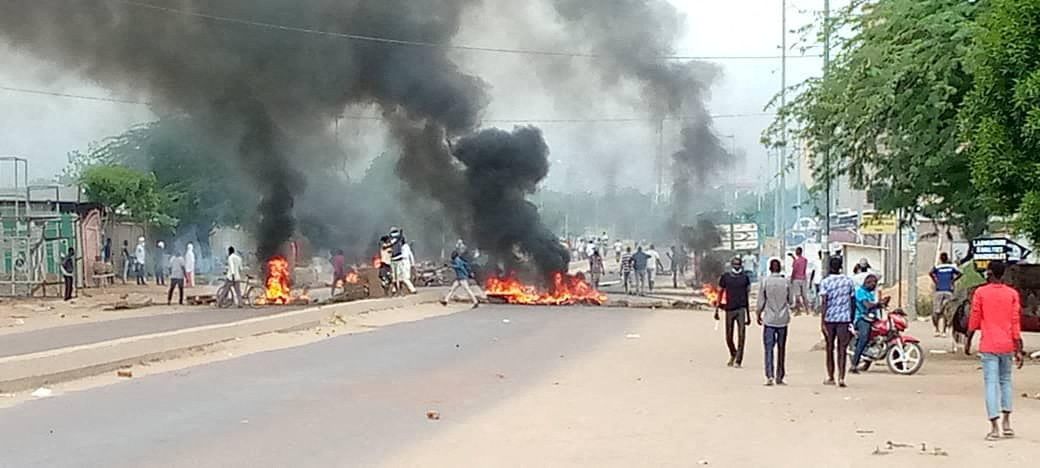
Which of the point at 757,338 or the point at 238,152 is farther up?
the point at 238,152

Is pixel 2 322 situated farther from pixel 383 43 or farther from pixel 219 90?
pixel 383 43

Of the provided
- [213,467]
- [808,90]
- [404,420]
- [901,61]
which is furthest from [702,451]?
[808,90]

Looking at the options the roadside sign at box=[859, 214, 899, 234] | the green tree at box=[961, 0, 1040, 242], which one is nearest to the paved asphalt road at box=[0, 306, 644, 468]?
the green tree at box=[961, 0, 1040, 242]

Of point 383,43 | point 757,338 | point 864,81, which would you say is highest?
point 383,43

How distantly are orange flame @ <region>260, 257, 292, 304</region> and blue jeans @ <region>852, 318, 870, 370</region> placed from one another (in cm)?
1686

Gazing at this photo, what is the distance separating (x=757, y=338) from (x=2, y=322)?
1324cm

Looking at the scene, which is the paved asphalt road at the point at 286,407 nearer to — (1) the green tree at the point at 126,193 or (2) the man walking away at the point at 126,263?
(2) the man walking away at the point at 126,263

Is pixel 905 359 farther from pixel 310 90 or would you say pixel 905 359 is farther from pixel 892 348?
pixel 310 90

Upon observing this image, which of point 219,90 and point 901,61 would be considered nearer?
point 901,61

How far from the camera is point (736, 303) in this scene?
52.0 ft

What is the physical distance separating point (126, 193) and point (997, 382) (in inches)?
1441

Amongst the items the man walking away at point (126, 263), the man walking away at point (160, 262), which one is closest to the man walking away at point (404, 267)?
the man walking away at point (160, 262)

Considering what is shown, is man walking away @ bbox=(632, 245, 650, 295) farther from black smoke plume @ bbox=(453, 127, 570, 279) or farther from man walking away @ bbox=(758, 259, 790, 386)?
man walking away @ bbox=(758, 259, 790, 386)

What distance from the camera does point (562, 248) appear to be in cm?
3503
